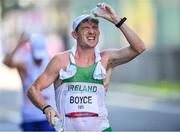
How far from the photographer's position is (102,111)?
7457 mm

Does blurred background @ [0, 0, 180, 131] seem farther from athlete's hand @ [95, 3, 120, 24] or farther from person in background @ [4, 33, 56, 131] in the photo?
athlete's hand @ [95, 3, 120, 24]

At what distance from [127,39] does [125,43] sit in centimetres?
2372

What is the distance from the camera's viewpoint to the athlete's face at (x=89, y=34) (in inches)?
291

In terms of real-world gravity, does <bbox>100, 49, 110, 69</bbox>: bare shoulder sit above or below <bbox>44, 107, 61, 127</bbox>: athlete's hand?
above

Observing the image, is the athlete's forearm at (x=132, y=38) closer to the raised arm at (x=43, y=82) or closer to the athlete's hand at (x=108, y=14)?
the athlete's hand at (x=108, y=14)

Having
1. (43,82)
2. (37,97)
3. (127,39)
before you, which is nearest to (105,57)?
(127,39)

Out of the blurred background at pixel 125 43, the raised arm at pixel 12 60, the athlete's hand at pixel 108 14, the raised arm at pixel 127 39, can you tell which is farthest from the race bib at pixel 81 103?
→ the blurred background at pixel 125 43

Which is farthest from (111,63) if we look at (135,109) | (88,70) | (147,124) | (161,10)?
(161,10)

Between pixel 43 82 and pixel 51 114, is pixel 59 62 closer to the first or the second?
pixel 43 82

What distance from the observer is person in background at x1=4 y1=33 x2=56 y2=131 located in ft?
34.2

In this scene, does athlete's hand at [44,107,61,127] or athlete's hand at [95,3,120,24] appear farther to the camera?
athlete's hand at [95,3,120,24]

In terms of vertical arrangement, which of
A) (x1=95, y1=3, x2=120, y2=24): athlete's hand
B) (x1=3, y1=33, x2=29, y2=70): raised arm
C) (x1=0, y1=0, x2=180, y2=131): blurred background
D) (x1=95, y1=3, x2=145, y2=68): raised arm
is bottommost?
(x1=0, y1=0, x2=180, y2=131): blurred background

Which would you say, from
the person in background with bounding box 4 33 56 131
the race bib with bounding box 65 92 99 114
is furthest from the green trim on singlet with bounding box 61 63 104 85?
the person in background with bounding box 4 33 56 131

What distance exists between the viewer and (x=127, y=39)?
7.46 metres
